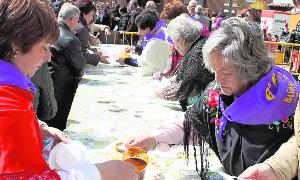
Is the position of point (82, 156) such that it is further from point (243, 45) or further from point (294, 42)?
point (294, 42)

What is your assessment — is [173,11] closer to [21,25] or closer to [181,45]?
[181,45]

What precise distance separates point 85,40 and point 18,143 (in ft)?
13.5

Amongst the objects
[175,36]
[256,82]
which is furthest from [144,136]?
[175,36]

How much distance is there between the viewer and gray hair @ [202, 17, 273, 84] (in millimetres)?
1582

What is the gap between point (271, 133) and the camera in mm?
1614

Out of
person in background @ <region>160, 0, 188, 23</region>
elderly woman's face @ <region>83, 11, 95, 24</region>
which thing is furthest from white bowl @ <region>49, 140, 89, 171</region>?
elderly woman's face @ <region>83, 11, 95, 24</region>

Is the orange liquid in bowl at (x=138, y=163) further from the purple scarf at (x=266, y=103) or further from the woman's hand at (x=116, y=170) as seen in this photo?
the purple scarf at (x=266, y=103)

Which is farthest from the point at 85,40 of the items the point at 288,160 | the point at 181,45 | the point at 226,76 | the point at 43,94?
the point at 288,160

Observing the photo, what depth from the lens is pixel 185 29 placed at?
10.3 feet

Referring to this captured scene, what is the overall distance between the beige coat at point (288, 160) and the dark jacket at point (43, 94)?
1437mm

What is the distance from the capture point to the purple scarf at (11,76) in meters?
1.03

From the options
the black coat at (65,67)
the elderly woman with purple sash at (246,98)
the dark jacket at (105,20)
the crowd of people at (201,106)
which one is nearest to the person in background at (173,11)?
the black coat at (65,67)

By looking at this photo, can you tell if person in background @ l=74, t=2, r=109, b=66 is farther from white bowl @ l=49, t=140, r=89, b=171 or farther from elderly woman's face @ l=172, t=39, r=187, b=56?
white bowl @ l=49, t=140, r=89, b=171

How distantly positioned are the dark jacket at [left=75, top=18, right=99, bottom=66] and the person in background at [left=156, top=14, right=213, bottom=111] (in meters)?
1.78
